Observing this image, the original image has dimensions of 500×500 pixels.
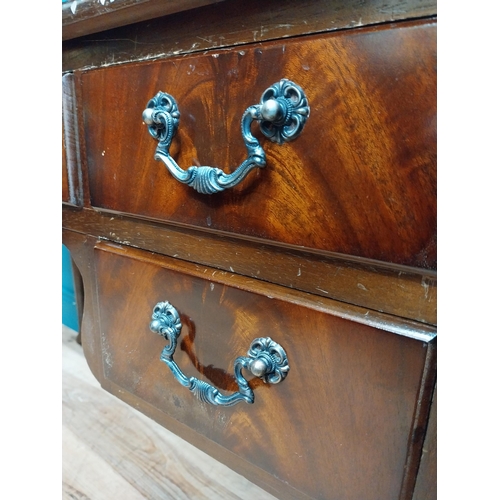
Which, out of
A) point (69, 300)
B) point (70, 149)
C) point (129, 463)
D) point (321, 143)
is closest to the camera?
point (321, 143)

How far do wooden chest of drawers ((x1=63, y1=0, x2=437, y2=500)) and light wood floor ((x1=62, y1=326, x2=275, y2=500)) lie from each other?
263 millimetres

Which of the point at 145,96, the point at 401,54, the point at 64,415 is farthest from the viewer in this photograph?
the point at 64,415

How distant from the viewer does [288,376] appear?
1.09 ft

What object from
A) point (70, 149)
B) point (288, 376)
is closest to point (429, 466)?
point (288, 376)

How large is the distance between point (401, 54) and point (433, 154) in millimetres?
58

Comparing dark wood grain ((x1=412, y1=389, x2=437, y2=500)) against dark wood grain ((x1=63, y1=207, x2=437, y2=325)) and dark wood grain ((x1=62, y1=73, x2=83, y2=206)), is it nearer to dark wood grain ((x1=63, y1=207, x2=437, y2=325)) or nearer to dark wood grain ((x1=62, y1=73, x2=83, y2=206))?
dark wood grain ((x1=63, y1=207, x2=437, y2=325))

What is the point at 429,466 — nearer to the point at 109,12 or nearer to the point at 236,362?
the point at 236,362

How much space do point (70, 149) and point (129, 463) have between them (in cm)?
51

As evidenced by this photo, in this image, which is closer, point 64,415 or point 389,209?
point 389,209

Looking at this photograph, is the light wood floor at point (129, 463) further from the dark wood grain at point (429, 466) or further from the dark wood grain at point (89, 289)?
the dark wood grain at point (429, 466)

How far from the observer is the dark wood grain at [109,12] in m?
0.31
